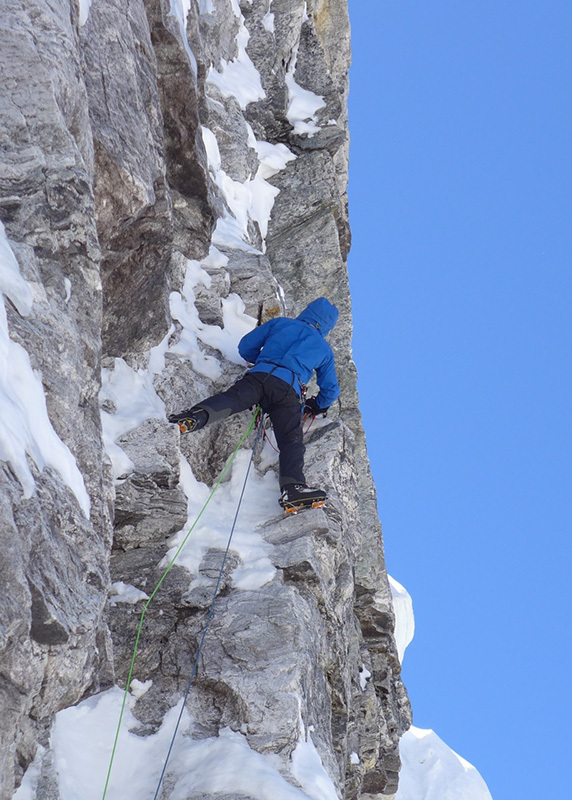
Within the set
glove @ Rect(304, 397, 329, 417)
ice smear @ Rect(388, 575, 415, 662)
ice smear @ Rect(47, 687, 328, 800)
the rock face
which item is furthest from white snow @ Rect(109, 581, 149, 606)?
ice smear @ Rect(388, 575, 415, 662)

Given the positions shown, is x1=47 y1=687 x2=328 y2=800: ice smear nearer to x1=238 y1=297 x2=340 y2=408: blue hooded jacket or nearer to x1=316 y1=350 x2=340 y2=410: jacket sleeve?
x1=238 y1=297 x2=340 y2=408: blue hooded jacket

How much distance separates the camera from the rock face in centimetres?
480

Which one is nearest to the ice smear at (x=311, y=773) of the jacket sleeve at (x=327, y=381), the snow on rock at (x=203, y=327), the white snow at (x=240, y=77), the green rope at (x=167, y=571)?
the green rope at (x=167, y=571)

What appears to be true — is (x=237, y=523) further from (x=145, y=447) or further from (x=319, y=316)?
(x=319, y=316)

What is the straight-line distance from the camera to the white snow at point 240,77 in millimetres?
13992

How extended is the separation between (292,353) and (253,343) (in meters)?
0.59

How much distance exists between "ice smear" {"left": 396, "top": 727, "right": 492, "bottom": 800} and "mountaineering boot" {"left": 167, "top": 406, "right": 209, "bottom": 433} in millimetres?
24642

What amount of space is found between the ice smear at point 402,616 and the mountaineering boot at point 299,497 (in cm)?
2727

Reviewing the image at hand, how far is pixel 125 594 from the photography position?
7.05m

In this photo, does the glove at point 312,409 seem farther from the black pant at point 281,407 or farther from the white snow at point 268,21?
the white snow at point 268,21

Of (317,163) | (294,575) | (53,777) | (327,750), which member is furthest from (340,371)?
(53,777)

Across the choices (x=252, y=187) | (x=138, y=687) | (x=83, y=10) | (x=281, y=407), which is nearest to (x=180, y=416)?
(x=281, y=407)

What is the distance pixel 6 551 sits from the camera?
3.91 metres

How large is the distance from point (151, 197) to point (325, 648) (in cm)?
430
